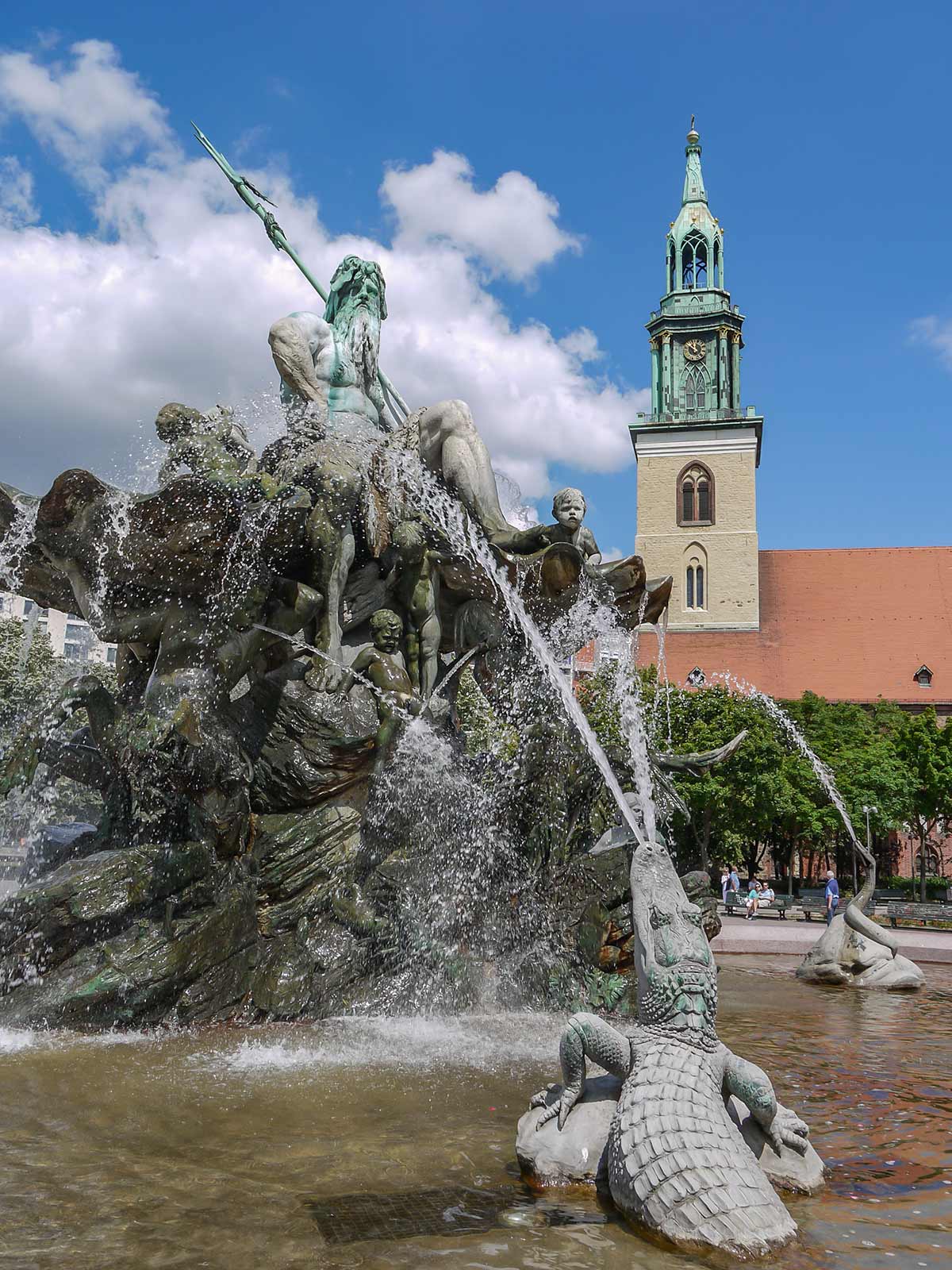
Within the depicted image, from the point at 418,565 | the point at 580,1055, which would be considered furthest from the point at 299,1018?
the point at 418,565

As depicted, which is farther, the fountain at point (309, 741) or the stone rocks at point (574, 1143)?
the fountain at point (309, 741)

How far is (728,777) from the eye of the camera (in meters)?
36.2

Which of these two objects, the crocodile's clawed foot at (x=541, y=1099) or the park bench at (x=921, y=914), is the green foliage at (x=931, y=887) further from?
the crocodile's clawed foot at (x=541, y=1099)

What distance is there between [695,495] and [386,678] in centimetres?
5673

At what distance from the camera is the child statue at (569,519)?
834cm

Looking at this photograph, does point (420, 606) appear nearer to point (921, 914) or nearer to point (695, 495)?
point (921, 914)

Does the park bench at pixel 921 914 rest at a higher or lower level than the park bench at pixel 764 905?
higher

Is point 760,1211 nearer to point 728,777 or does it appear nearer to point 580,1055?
point 580,1055

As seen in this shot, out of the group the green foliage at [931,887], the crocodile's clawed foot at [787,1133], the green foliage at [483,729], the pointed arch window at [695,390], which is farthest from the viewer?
the pointed arch window at [695,390]

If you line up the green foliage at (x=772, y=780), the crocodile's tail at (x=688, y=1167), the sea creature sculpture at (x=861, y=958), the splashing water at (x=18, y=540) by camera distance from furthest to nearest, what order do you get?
the green foliage at (x=772, y=780) → the sea creature sculpture at (x=861, y=958) → the splashing water at (x=18, y=540) → the crocodile's tail at (x=688, y=1167)

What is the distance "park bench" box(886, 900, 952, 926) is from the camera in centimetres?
2125

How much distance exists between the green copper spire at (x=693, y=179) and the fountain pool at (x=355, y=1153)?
68.8 metres

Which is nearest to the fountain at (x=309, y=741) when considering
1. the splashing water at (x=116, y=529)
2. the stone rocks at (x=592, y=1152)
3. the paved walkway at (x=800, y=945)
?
the splashing water at (x=116, y=529)

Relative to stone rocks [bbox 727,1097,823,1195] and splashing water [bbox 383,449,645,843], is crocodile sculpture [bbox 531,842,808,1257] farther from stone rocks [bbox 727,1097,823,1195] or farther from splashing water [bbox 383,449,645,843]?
splashing water [bbox 383,449,645,843]
